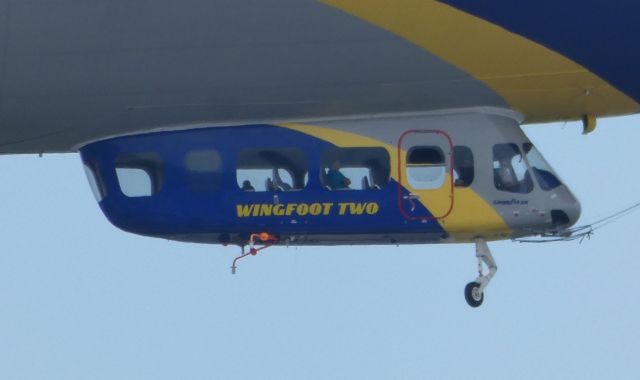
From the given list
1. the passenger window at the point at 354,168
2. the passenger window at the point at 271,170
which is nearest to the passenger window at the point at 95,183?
the passenger window at the point at 271,170

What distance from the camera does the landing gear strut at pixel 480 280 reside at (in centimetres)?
3534

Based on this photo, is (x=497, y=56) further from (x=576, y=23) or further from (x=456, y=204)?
(x=456, y=204)

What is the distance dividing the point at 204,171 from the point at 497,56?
515 cm

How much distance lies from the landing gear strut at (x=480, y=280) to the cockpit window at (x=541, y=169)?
1.41 metres

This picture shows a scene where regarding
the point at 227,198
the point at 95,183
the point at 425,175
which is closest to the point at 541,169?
the point at 425,175

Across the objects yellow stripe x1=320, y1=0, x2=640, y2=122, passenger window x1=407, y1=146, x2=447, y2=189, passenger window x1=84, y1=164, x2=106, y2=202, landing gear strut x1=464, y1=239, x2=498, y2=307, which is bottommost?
landing gear strut x1=464, y1=239, x2=498, y2=307

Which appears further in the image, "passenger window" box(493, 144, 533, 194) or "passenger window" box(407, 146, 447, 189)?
"passenger window" box(493, 144, 533, 194)

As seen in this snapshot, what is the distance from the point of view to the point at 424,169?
34781 millimetres

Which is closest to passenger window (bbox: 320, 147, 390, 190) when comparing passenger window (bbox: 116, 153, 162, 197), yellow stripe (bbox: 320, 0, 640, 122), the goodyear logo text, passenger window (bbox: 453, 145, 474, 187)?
the goodyear logo text

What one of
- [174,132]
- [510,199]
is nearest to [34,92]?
[174,132]

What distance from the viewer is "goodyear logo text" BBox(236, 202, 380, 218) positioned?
113 feet

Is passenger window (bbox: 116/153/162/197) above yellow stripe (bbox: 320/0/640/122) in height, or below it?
below

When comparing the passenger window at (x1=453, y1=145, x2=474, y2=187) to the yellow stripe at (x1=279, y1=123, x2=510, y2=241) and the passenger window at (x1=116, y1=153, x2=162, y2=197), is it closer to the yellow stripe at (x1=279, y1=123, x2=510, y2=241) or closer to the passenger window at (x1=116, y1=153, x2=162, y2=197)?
the yellow stripe at (x1=279, y1=123, x2=510, y2=241)

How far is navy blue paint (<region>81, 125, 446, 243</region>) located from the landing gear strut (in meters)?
0.96
